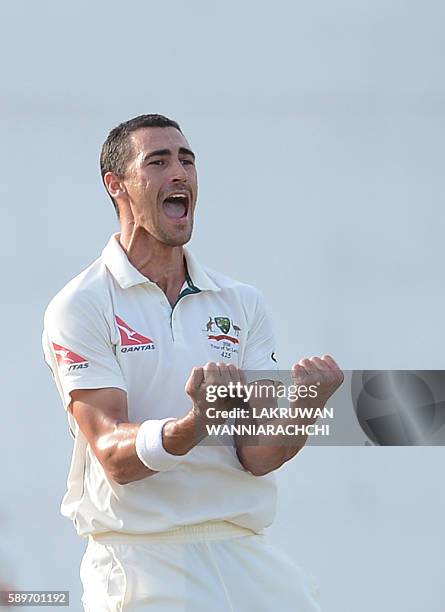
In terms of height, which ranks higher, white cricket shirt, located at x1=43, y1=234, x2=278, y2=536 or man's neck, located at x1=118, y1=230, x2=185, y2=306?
man's neck, located at x1=118, y1=230, x2=185, y2=306

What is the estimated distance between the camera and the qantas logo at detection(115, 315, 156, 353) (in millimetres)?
1606

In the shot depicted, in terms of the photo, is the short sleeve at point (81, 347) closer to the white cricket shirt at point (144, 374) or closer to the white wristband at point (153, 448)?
the white cricket shirt at point (144, 374)

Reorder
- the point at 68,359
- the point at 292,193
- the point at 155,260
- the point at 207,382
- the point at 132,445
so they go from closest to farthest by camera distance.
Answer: the point at 207,382
the point at 132,445
the point at 68,359
the point at 155,260
the point at 292,193

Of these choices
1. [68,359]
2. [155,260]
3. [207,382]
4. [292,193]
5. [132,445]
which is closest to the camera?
[207,382]

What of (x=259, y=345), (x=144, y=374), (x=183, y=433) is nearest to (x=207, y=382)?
(x=183, y=433)

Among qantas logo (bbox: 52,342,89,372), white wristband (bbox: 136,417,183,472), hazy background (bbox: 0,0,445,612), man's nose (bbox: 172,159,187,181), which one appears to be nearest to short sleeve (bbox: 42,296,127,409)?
qantas logo (bbox: 52,342,89,372)

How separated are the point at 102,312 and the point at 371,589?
2.82ft

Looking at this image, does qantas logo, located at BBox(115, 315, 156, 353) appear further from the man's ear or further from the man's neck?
the man's ear

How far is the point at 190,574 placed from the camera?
1573 mm

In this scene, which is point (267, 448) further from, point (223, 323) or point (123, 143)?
point (123, 143)

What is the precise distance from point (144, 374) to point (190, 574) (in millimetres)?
261

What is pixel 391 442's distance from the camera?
218 centimetres

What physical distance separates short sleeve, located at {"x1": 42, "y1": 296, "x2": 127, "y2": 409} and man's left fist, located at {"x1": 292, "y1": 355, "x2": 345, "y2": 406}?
250 mm

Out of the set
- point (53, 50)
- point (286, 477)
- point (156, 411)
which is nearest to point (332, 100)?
point (53, 50)
